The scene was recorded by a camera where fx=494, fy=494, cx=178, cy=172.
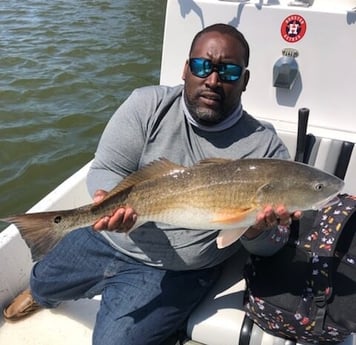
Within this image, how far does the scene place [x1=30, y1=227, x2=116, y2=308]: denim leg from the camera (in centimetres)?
281

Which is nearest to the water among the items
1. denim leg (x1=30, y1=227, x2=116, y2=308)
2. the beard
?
denim leg (x1=30, y1=227, x2=116, y2=308)

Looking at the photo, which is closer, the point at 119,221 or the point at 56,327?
the point at 119,221

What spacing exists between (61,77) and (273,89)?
5421 mm

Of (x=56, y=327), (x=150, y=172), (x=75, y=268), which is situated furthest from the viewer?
(x=56, y=327)

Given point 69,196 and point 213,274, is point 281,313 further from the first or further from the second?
point 69,196

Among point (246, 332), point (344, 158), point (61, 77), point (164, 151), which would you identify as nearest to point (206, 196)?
point (164, 151)

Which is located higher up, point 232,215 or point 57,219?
point 232,215

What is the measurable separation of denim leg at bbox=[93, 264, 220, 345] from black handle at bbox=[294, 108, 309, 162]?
1.13 metres

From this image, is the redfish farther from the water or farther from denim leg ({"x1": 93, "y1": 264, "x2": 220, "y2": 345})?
the water

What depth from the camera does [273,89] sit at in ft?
12.6

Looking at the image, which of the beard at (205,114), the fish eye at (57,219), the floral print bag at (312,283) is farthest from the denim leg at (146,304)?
the beard at (205,114)

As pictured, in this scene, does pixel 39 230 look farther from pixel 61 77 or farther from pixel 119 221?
pixel 61 77

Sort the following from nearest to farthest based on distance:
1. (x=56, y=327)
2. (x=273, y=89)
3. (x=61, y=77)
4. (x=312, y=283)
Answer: (x=312, y=283) < (x=56, y=327) < (x=273, y=89) < (x=61, y=77)

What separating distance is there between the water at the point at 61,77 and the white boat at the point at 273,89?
2269 millimetres
